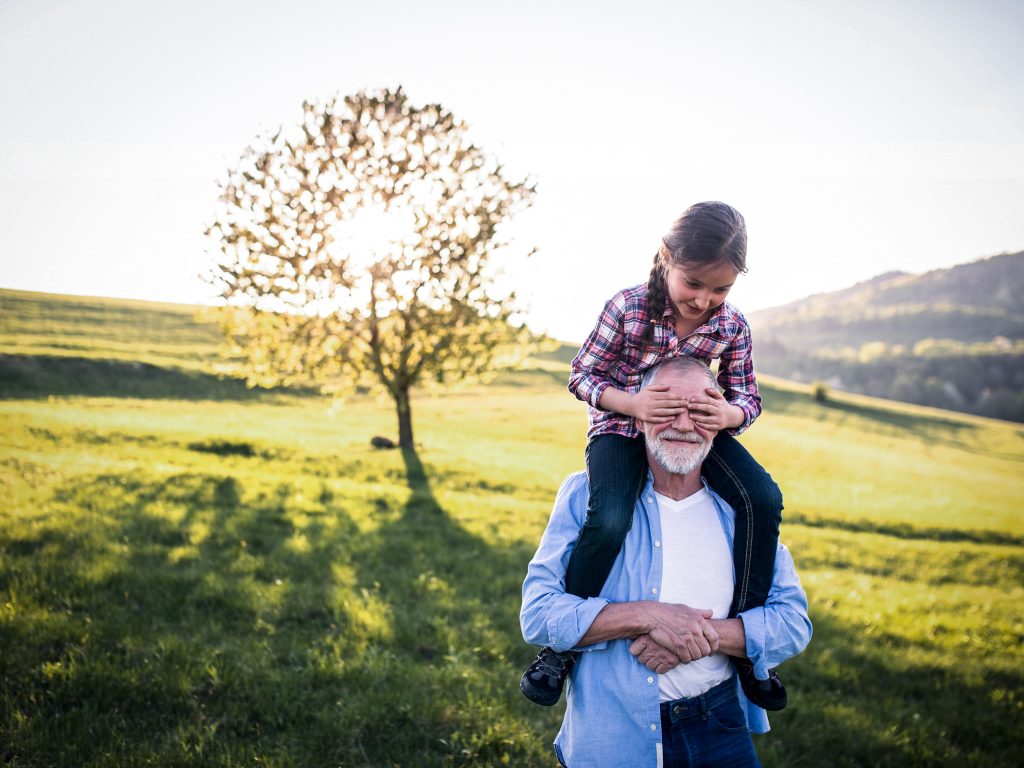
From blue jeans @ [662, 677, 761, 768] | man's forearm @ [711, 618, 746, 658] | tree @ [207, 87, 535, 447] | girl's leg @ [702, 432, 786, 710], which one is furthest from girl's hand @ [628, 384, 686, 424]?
tree @ [207, 87, 535, 447]

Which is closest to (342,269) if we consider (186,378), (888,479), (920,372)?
(186,378)

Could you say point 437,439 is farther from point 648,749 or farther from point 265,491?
point 648,749

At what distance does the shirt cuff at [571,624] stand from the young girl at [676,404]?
0.66 ft

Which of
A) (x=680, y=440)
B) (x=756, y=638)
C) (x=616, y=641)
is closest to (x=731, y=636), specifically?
(x=756, y=638)

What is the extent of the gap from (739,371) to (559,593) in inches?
68.8

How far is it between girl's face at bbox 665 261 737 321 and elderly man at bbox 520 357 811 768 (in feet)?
1.21

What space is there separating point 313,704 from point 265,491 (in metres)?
8.23

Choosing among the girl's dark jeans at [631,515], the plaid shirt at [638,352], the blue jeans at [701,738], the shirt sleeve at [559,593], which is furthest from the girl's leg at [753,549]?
the shirt sleeve at [559,593]

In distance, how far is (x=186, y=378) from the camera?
108ft

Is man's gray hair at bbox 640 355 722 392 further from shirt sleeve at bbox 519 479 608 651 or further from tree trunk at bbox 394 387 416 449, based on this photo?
tree trunk at bbox 394 387 416 449

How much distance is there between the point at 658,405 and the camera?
2758mm

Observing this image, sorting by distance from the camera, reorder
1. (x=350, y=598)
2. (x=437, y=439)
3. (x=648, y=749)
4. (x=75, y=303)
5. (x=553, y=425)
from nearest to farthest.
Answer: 1. (x=648, y=749)
2. (x=350, y=598)
3. (x=437, y=439)
4. (x=553, y=425)
5. (x=75, y=303)

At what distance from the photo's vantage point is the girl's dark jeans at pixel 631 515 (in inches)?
108

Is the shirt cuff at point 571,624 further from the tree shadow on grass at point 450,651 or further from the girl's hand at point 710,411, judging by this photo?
the tree shadow on grass at point 450,651
